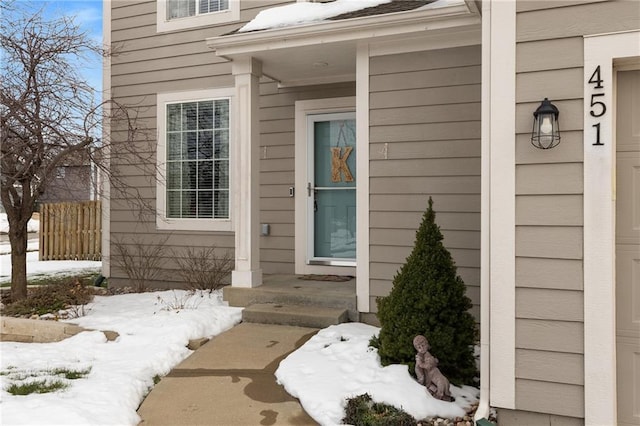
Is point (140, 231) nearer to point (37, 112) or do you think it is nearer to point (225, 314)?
point (37, 112)

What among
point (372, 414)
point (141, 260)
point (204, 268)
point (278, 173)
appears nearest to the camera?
point (372, 414)

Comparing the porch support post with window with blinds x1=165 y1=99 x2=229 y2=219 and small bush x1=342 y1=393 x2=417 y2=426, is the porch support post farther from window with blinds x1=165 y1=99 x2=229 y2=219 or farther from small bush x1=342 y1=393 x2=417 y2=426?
small bush x1=342 y1=393 x2=417 y2=426

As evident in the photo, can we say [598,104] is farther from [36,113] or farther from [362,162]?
[36,113]

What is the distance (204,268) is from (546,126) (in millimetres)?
4760

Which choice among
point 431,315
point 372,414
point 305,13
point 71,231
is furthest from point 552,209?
point 71,231

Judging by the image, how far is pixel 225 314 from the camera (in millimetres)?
4812

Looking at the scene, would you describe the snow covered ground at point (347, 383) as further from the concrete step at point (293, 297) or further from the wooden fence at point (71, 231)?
the wooden fence at point (71, 231)

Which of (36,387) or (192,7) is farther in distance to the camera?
(192,7)

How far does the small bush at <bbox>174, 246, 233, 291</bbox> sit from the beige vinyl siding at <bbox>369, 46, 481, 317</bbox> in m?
2.36

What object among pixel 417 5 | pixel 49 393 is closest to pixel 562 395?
pixel 49 393

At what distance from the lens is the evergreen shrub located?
11.0ft

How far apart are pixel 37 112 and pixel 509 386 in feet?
16.9

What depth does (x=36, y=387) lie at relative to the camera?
3246 millimetres

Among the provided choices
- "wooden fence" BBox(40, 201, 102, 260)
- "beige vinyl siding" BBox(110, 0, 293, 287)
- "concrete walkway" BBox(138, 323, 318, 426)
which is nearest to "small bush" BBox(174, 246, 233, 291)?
"beige vinyl siding" BBox(110, 0, 293, 287)
